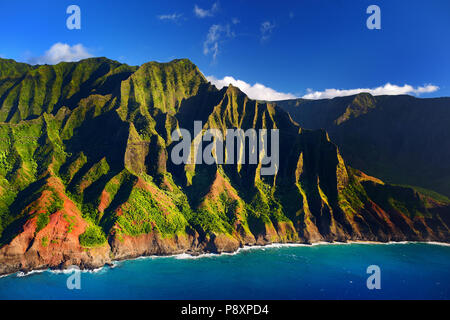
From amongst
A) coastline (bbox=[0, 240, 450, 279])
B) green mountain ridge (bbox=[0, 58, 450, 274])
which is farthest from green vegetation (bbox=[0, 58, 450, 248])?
coastline (bbox=[0, 240, 450, 279])

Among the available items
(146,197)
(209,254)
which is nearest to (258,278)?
(209,254)

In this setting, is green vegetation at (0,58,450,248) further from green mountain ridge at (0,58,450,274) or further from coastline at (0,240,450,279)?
coastline at (0,240,450,279)

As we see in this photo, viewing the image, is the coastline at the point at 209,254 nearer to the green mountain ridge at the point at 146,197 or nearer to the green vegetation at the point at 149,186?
the green mountain ridge at the point at 146,197

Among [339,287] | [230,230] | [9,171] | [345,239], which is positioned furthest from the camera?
[345,239]

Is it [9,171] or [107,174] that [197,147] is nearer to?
[107,174]

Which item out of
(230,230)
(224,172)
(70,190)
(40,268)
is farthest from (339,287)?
(70,190)

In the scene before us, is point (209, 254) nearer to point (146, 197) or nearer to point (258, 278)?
point (258, 278)

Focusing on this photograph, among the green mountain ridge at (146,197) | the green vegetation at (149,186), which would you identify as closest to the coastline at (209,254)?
the green mountain ridge at (146,197)
